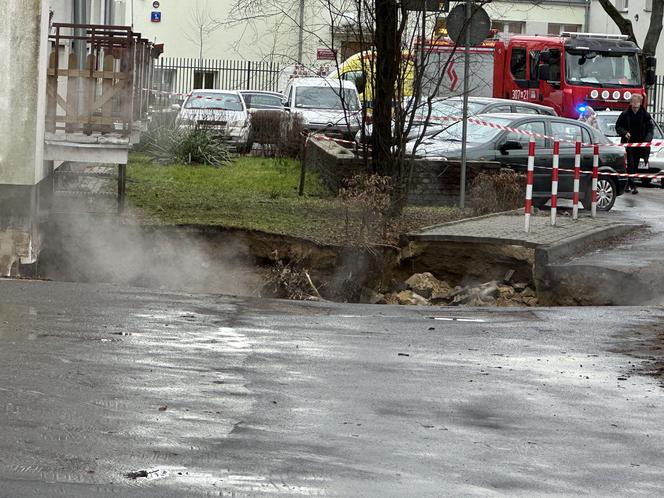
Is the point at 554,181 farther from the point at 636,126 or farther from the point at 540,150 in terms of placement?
the point at 636,126

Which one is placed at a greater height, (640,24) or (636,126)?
(640,24)

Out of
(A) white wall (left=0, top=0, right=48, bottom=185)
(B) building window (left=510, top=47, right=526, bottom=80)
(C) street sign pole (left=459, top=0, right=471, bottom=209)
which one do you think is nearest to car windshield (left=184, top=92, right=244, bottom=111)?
(B) building window (left=510, top=47, right=526, bottom=80)

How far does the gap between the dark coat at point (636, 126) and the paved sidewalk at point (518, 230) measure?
27.5ft

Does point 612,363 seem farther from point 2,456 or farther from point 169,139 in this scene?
point 169,139

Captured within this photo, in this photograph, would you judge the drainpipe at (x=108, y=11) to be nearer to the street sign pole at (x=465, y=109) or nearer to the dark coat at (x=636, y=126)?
the street sign pole at (x=465, y=109)

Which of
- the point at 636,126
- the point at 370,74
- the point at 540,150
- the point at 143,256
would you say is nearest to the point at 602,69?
the point at 636,126

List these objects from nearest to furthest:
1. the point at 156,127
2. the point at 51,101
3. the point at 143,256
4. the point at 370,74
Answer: the point at 51,101
the point at 143,256
the point at 370,74
the point at 156,127

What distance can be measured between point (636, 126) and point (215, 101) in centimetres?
1127

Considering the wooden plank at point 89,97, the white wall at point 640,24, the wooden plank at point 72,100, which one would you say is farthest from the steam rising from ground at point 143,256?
the white wall at point 640,24

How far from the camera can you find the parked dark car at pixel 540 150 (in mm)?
20469

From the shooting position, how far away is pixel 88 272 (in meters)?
13.7

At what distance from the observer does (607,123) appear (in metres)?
31.4

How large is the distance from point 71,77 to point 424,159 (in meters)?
7.46

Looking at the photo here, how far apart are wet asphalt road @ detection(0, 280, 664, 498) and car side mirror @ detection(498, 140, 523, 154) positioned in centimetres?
1036
